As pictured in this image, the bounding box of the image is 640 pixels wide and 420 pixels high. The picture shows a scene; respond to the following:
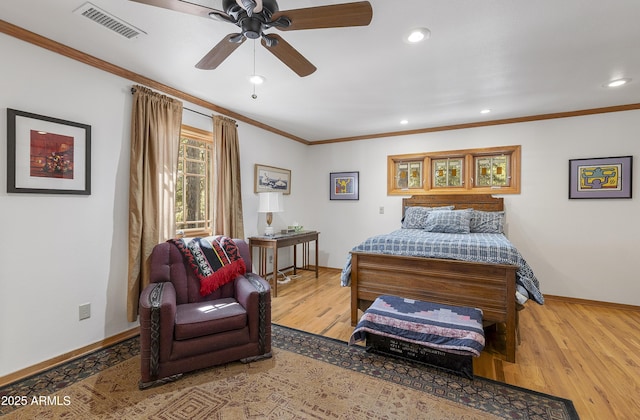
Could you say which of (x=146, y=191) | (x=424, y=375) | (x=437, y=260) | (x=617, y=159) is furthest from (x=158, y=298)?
(x=617, y=159)

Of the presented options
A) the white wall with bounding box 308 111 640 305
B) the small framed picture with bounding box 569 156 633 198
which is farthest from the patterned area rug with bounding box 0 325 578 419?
the small framed picture with bounding box 569 156 633 198

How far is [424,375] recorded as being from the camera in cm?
212

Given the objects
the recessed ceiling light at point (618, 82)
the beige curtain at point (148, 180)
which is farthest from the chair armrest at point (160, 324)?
the recessed ceiling light at point (618, 82)

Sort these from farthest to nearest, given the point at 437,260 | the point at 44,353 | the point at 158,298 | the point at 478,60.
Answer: the point at 437,260 → the point at 478,60 → the point at 44,353 → the point at 158,298

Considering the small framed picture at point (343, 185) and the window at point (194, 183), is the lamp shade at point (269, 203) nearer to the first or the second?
the window at point (194, 183)

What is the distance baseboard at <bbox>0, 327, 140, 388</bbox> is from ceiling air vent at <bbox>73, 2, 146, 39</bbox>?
250 cm

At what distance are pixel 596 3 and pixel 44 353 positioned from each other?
4429 mm

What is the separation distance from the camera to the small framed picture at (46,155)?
2.04 m

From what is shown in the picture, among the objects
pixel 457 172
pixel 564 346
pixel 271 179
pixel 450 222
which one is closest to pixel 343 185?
pixel 271 179

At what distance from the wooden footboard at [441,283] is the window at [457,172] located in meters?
2.15

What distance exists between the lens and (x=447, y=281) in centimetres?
258

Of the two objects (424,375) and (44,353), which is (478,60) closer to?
(424,375)

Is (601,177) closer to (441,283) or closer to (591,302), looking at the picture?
(591,302)

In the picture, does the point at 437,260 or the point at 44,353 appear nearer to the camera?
the point at 44,353
